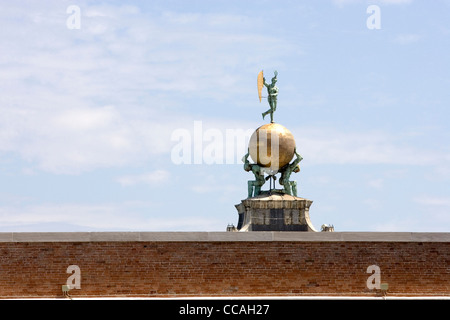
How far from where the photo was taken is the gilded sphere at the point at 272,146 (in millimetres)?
33344

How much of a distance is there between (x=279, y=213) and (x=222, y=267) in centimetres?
667

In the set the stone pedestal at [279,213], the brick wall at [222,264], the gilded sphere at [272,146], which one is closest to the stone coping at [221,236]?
the brick wall at [222,264]

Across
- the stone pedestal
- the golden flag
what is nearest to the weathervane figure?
the golden flag

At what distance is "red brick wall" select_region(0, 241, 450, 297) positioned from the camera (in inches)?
1028

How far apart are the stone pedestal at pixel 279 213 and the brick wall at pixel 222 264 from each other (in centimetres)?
580

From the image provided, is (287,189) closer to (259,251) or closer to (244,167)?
(244,167)

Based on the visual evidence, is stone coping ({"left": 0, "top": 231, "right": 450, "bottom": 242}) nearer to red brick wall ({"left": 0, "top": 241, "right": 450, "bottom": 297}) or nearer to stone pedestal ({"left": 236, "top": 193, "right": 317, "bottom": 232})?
red brick wall ({"left": 0, "top": 241, "right": 450, "bottom": 297})

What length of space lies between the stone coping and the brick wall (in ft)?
0.10

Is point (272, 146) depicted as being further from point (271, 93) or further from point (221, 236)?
point (221, 236)

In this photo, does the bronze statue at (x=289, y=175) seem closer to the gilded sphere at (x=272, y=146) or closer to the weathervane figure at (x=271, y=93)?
the gilded sphere at (x=272, y=146)

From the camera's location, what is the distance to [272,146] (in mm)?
33406

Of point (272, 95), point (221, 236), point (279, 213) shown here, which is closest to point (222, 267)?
point (221, 236)
